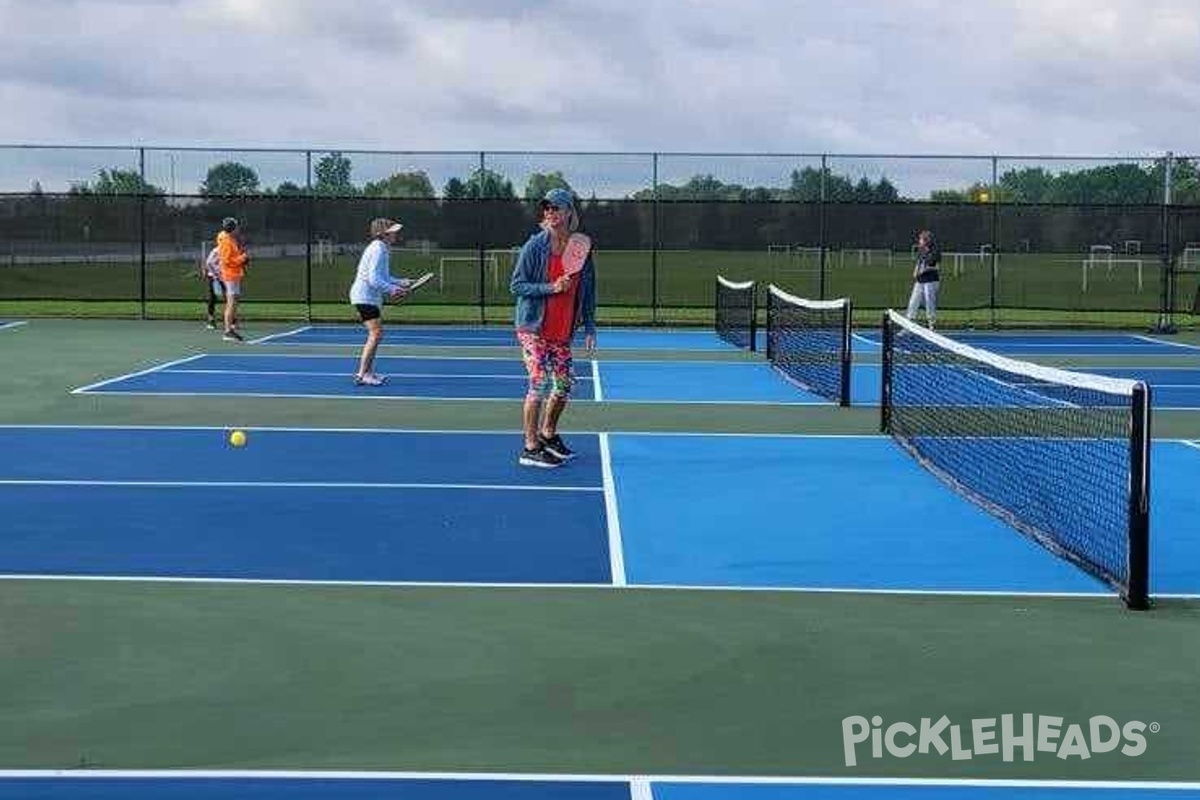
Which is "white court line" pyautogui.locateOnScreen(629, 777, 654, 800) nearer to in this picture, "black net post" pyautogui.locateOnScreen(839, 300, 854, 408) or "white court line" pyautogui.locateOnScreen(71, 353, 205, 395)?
"black net post" pyautogui.locateOnScreen(839, 300, 854, 408)

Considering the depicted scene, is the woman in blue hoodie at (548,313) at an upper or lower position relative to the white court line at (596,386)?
upper

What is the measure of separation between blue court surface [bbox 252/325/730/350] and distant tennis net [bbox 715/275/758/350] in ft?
0.69

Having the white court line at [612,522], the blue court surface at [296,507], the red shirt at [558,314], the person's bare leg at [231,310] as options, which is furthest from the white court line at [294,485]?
the person's bare leg at [231,310]

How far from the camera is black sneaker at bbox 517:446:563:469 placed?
39.7 feet

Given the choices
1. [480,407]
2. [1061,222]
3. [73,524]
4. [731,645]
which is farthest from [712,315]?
[731,645]

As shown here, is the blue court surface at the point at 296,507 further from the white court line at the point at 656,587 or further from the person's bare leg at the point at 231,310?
the person's bare leg at the point at 231,310

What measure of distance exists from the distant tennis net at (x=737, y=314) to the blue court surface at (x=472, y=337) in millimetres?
211

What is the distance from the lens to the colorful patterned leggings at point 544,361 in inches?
460

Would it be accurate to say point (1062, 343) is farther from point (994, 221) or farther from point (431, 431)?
point (431, 431)

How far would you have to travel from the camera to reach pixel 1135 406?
316 inches

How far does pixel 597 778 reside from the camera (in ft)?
17.6

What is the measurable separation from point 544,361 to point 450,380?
25.3 feet

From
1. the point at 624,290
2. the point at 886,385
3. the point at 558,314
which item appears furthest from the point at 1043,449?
the point at 624,290

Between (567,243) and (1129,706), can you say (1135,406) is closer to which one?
(1129,706)
